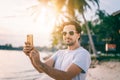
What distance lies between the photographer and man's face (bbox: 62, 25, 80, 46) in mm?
3881

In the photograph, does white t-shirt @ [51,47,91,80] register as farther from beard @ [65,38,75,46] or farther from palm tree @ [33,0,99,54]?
palm tree @ [33,0,99,54]

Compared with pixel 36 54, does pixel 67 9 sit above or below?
above

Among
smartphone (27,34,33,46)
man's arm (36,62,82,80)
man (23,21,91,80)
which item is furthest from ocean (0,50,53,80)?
smartphone (27,34,33,46)

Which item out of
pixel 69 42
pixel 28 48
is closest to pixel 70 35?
pixel 69 42

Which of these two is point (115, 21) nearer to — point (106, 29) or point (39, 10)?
point (106, 29)

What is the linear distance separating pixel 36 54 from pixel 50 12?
42.8 meters

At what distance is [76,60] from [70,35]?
14.8 inches

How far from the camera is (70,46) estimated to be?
3922 millimetres

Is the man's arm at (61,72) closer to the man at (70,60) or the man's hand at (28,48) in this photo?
the man at (70,60)

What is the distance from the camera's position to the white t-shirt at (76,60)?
366cm

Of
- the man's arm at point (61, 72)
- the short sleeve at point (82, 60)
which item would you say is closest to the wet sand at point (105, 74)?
the short sleeve at point (82, 60)

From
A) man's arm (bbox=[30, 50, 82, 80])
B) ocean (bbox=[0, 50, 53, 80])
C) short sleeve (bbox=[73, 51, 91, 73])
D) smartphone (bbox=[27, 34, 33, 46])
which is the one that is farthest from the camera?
ocean (bbox=[0, 50, 53, 80])

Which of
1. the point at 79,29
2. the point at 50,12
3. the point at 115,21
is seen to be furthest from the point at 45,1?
the point at 79,29

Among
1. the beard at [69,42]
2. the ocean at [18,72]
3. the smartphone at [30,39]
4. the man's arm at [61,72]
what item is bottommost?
the ocean at [18,72]
